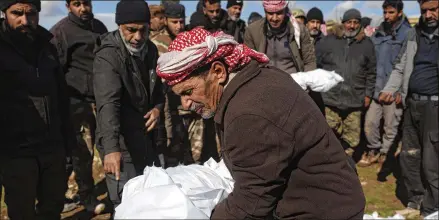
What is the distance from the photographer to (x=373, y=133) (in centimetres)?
686

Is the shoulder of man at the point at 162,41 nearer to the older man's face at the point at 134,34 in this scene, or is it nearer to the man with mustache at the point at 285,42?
the man with mustache at the point at 285,42

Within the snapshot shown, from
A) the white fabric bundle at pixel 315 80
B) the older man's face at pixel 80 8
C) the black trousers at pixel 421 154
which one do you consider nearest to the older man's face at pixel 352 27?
the black trousers at pixel 421 154

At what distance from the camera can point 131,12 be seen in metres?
3.61

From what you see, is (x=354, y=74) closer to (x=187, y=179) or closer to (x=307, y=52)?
(x=307, y=52)

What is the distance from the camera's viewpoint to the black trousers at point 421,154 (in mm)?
4566

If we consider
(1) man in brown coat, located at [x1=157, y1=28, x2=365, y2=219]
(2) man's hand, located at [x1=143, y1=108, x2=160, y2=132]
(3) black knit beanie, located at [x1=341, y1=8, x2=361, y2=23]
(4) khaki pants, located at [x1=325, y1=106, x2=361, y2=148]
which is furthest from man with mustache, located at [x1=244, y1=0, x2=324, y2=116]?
(1) man in brown coat, located at [x1=157, y1=28, x2=365, y2=219]

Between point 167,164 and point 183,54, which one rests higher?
point 183,54

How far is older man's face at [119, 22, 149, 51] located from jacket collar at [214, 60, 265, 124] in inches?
74.8

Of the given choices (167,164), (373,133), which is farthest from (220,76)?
(373,133)

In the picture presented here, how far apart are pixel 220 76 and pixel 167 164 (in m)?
4.11

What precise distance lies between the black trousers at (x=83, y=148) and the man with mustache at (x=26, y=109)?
1.14 meters

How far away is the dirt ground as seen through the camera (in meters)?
5.09

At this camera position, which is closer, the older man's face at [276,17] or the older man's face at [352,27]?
the older man's face at [276,17]

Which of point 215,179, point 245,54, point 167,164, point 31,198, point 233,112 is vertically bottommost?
point 167,164
